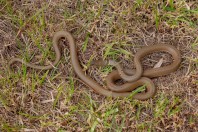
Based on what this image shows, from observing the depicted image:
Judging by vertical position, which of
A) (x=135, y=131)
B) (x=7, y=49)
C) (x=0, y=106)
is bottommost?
(x=135, y=131)

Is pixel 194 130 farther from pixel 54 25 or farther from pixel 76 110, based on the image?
pixel 54 25

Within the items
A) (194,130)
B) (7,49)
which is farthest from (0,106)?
(194,130)

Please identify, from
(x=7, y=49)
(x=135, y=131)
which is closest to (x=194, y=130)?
(x=135, y=131)

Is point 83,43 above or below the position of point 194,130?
above

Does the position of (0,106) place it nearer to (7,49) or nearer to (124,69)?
(7,49)

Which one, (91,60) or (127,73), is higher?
(91,60)

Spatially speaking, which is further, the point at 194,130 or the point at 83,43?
the point at 83,43
